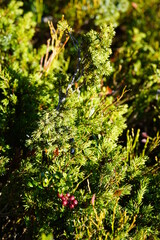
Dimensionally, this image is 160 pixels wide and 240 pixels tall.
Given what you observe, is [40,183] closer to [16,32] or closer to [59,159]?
[59,159]

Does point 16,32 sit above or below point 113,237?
above

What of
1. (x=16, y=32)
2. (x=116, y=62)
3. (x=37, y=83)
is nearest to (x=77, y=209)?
(x=37, y=83)

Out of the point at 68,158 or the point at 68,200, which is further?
the point at 68,158

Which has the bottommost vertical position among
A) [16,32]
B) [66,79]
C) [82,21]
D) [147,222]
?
[147,222]

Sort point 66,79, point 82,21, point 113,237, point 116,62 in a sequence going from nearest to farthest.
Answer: point 113,237 → point 66,79 → point 116,62 → point 82,21

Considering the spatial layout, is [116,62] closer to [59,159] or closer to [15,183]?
[59,159]

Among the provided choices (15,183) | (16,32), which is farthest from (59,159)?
(16,32)

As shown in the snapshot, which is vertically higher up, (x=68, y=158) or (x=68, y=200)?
(x=68, y=158)

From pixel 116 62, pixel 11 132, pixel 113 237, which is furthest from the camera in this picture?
pixel 116 62

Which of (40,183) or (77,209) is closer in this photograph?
(77,209)
